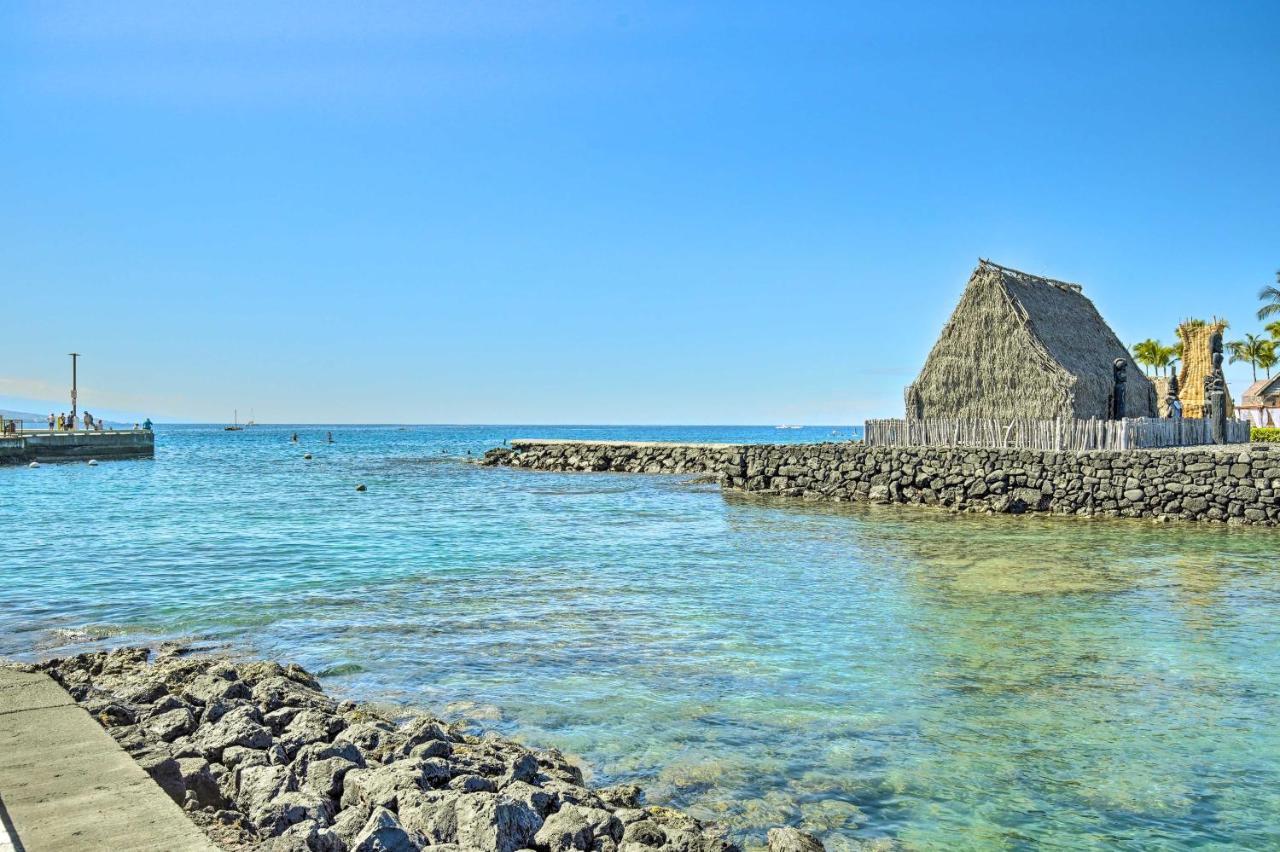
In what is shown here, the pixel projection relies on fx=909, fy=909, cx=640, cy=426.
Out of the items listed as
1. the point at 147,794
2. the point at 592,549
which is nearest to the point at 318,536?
the point at 592,549

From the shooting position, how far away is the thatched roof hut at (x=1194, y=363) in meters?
40.1

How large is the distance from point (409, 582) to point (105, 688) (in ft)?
21.4

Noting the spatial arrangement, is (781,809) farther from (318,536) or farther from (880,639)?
(318,536)

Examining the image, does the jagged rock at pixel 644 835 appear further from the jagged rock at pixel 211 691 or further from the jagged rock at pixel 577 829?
the jagged rock at pixel 211 691

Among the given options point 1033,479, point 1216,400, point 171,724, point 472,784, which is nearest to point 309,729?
point 171,724

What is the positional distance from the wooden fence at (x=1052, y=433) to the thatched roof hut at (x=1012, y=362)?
95 cm

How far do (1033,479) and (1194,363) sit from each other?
87.3 feet

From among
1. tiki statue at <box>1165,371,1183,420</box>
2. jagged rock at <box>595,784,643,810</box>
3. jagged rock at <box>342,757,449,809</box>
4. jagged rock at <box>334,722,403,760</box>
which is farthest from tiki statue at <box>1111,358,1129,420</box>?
jagged rock at <box>342,757,449,809</box>

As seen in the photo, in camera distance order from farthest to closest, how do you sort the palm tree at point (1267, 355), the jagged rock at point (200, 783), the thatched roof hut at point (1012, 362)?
1. the palm tree at point (1267, 355)
2. the thatched roof hut at point (1012, 362)
3. the jagged rock at point (200, 783)

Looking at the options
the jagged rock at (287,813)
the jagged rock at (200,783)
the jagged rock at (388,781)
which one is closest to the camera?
the jagged rock at (287,813)

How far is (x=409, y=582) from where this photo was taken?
14164mm

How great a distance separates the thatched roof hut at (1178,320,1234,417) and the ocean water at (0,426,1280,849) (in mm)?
24673

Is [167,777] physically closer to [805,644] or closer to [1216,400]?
[805,644]

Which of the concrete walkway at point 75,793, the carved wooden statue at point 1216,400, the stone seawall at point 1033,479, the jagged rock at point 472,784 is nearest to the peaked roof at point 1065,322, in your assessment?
the carved wooden statue at point 1216,400
